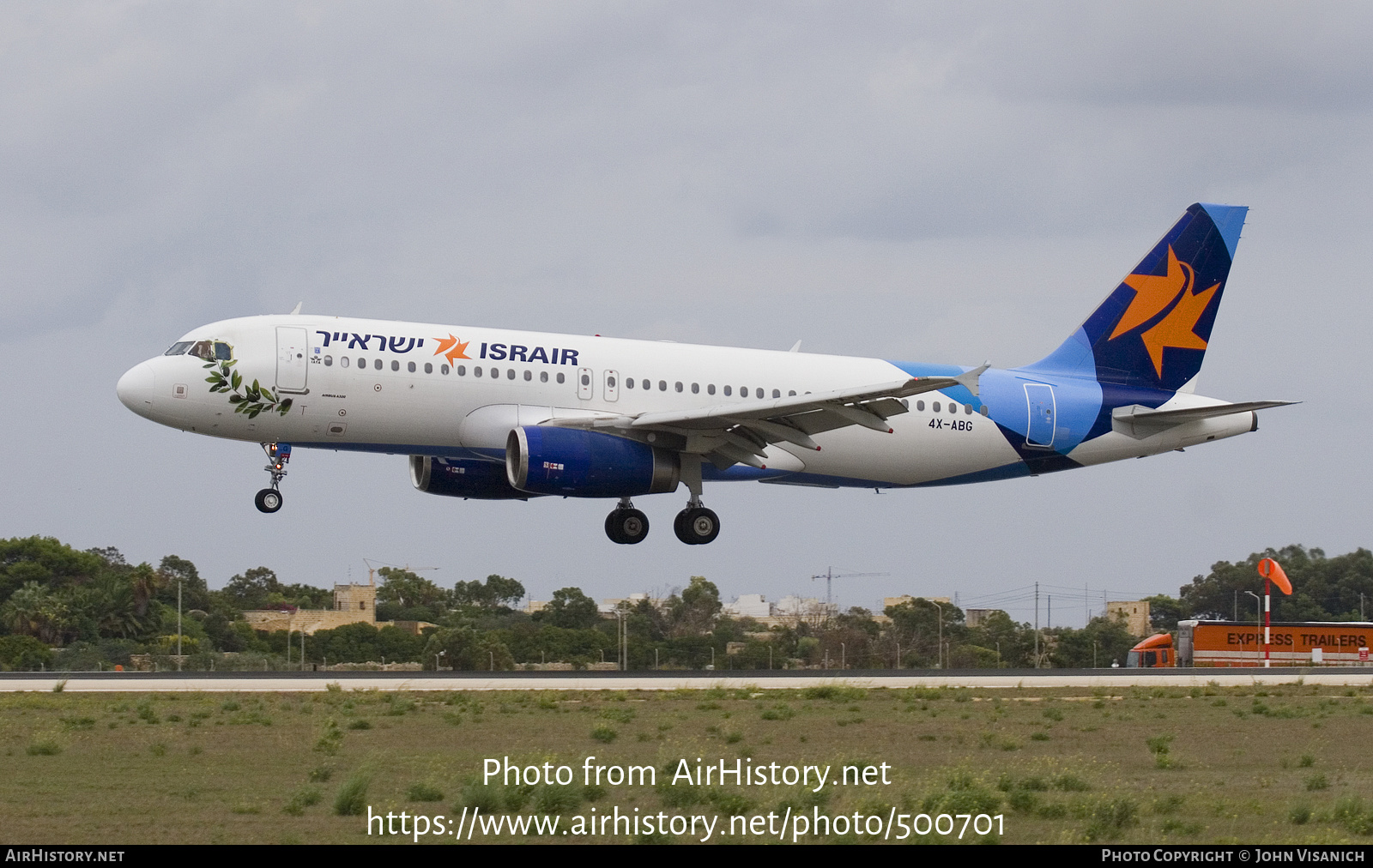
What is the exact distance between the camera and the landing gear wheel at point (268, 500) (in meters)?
40.5

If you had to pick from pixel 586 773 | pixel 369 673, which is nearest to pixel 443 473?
pixel 369 673

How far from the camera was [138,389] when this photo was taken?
38.7 meters

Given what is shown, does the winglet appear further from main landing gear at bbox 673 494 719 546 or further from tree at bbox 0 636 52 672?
tree at bbox 0 636 52 672

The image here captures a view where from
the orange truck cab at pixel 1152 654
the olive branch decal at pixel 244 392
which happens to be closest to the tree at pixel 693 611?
the orange truck cab at pixel 1152 654

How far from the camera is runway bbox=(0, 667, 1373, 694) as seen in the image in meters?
36.6

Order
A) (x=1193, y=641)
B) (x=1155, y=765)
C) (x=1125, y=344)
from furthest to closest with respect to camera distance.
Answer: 1. (x=1193, y=641)
2. (x=1125, y=344)
3. (x=1155, y=765)

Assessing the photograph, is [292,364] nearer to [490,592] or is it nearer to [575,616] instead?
[575,616]

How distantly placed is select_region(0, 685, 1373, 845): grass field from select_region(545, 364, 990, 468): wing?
20.8ft

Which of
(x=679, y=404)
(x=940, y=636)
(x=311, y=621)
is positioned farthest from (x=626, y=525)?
(x=311, y=621)

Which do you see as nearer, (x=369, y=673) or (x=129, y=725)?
(x=129, y=725)

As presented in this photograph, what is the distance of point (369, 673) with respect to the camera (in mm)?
42594

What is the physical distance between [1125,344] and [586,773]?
28.5 meters

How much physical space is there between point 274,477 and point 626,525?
28.2ft

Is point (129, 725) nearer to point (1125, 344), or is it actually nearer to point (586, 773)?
point (586, 773)
